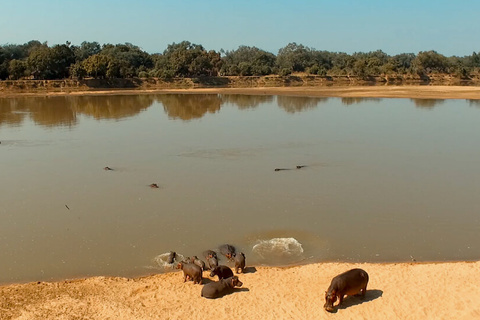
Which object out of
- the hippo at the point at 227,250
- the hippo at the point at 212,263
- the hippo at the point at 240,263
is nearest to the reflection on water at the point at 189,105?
the hippo at the point at 227,250

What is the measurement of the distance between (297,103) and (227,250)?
41344 mm

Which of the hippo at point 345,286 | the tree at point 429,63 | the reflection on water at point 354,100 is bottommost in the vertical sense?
the hippo at point 345,286

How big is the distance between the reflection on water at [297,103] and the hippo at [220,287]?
35626 millimetres

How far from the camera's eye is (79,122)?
3816cm

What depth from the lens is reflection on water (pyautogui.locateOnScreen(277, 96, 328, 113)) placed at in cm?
4756

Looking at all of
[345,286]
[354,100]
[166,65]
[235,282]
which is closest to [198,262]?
[235,282]

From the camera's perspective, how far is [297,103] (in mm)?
52344

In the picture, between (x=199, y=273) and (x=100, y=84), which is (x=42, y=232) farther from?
(x=100, y=84)

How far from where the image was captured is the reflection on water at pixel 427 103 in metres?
49.1

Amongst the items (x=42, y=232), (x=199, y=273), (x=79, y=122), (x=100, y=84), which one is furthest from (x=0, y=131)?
(x=100, y=84)

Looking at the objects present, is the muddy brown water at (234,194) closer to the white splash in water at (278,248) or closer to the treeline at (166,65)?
the white splash in water at (278,248)

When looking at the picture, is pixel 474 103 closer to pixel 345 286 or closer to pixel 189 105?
pixel 189 105

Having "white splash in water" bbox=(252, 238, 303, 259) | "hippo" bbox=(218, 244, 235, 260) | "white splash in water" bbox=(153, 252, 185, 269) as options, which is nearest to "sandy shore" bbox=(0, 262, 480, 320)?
"white splash in water" bbox=(153, 252, 185, 269)

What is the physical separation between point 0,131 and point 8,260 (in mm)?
24102
